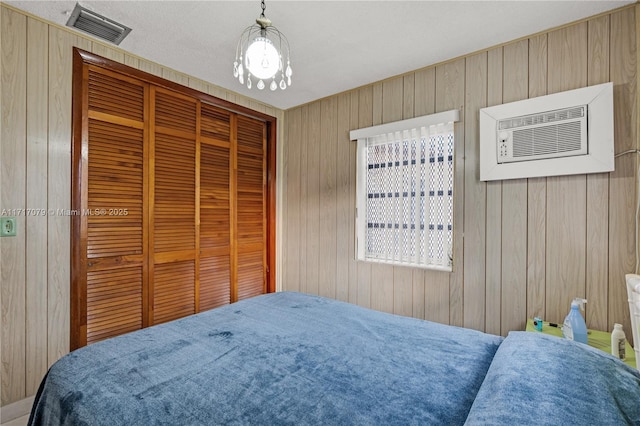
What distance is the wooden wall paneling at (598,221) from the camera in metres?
1.82

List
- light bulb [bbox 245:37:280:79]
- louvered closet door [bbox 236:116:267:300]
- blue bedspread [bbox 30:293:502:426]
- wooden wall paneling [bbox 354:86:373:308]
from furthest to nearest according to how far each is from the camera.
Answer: louvered closet door [bbox 236:116:267:300] < wooden wall paneling [bbox 354:86:373:308] < light bulb [bbox 245:37:280:79] < blue bedspread [bbox 30:293:502:426]

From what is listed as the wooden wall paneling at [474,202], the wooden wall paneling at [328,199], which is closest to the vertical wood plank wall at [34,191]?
the wooden wall paneling at [328,199]

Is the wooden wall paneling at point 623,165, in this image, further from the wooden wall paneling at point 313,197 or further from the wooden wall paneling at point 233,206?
the wooden wall paneling at point 233,206

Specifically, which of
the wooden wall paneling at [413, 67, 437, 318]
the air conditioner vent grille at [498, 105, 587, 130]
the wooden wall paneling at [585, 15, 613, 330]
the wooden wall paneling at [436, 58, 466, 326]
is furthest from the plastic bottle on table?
the air conditioner vent grille at [498, 105, 587, 130]

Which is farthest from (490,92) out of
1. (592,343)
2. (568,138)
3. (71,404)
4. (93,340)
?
(93,340)

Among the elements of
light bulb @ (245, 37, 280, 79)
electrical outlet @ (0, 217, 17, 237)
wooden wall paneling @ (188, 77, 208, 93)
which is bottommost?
electrical outlet @ (0, 217, 17, 237)

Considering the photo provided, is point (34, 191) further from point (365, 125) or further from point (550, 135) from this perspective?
point (550, 135)

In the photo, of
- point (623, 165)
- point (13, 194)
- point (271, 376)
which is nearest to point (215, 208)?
point (13, 194)

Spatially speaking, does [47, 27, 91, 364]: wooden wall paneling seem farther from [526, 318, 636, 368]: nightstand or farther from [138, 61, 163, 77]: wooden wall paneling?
[526, 318, 636, 368]: nightstand

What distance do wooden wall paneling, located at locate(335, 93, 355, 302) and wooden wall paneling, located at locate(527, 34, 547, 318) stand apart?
4.72ft

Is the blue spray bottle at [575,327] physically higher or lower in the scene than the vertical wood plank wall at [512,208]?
lower

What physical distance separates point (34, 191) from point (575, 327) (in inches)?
135

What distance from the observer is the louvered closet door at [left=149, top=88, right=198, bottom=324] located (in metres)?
2.52

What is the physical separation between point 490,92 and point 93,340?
3.44 metres
